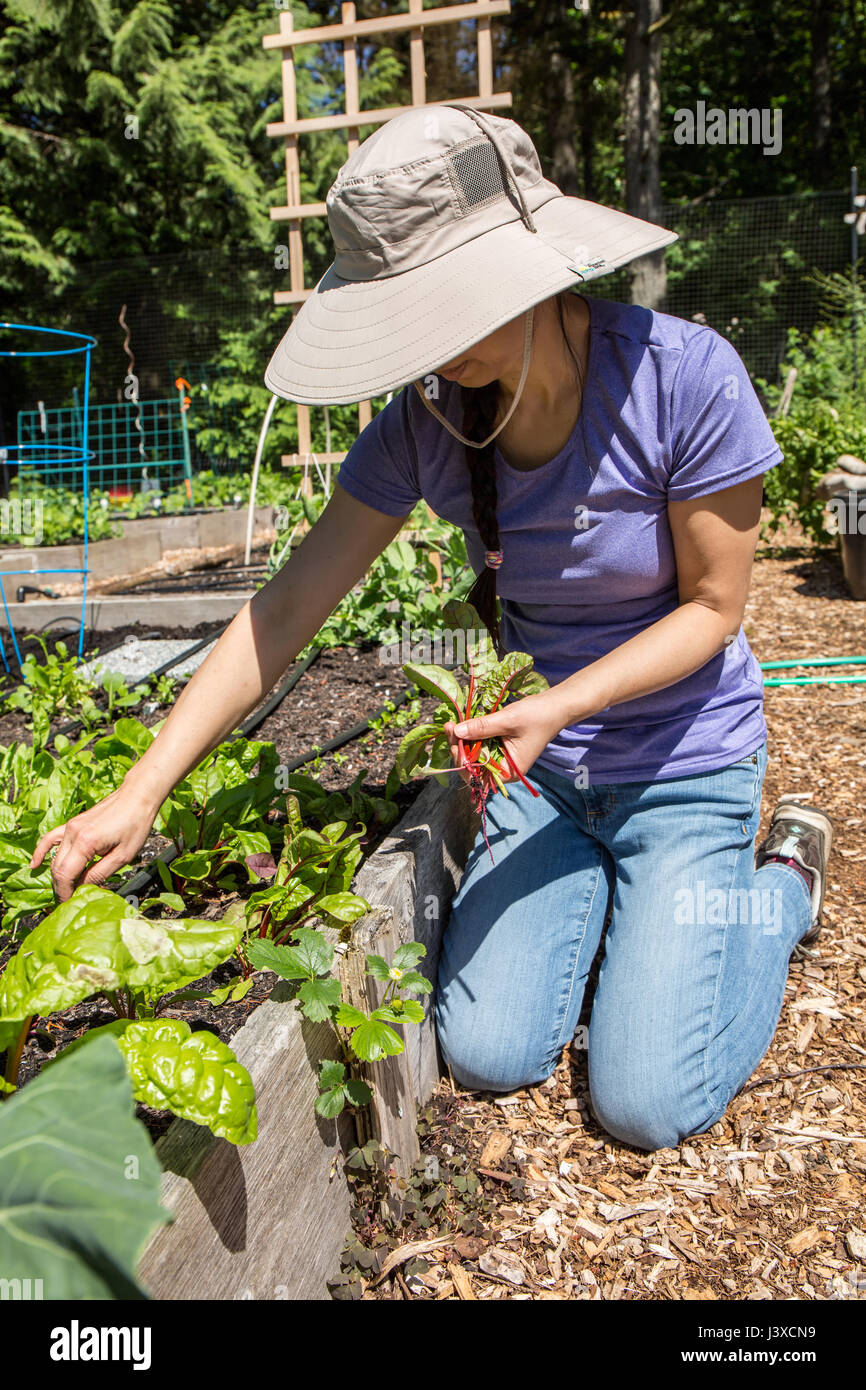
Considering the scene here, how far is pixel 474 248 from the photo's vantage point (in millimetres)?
1321

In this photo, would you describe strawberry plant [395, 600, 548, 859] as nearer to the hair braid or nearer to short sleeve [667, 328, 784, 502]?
the hair braid

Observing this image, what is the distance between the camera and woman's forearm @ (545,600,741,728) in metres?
1.55

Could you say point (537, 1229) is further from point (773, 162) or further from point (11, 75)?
point (773, 162)

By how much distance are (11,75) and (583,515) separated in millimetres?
12484

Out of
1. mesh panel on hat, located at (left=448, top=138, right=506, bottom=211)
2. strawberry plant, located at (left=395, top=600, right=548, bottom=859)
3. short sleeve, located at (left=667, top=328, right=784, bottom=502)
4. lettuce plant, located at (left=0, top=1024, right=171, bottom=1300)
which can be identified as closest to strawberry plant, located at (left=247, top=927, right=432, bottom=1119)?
strawberry plant, located at (left=395, top=600, right=548, bottom=859)

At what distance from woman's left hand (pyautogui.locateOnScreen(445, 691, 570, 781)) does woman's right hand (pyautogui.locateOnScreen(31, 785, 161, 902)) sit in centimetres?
47

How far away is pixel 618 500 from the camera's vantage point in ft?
5.51

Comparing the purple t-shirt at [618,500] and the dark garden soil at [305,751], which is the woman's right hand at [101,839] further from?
the purple t-shirt at [618,500]

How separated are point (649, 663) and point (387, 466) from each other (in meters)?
0.59

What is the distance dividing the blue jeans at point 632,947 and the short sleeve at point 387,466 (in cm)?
62

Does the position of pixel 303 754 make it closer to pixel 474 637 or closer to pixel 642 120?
pixel 474 637

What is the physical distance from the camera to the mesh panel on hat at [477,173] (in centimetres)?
131

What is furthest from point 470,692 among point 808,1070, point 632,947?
point 808,1070

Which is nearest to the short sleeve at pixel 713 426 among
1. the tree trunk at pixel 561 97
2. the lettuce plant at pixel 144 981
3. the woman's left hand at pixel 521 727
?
the woman's left hand at pixel 521 727
